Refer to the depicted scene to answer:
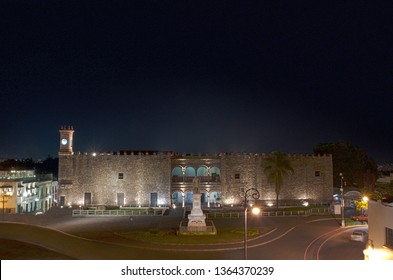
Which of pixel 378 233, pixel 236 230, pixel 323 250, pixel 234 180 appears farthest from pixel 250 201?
pixel 378 233

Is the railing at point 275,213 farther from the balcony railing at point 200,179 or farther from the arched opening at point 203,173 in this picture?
the arched opening at point 203,173

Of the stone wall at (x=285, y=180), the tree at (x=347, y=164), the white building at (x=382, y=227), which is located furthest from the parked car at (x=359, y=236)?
the tree at (x=347, y=164)

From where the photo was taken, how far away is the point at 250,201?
41281 mm

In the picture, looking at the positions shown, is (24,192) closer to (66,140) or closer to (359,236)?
(66,140)

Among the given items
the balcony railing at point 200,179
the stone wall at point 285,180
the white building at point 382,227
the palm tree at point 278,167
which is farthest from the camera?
the stone wall at point 285,180

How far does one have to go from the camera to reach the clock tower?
39781 mm

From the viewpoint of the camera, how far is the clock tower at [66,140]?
39781mm

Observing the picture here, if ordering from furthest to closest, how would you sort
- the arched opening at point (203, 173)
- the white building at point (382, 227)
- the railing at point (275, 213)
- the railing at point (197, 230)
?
the arched opening at point (203, 173), the railing at point (275, 213), the railing at point (197, 230), the white building at point (382, 227)

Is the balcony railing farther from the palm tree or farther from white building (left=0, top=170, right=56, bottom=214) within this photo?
white building (left=0, top=170, right=56, bottom=214)

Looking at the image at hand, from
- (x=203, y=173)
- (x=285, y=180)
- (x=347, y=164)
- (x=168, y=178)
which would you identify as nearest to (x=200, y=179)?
(x=203, y=173)

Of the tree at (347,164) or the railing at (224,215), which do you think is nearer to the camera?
the railing at (224,215)

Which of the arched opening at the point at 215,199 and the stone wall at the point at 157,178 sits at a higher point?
the stone wall at the point at 157,178

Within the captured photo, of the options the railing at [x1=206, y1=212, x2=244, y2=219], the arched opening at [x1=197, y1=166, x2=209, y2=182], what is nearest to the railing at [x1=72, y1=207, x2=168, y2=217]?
the railing at [x1=206, y1=212, x2=244, y2=219]
